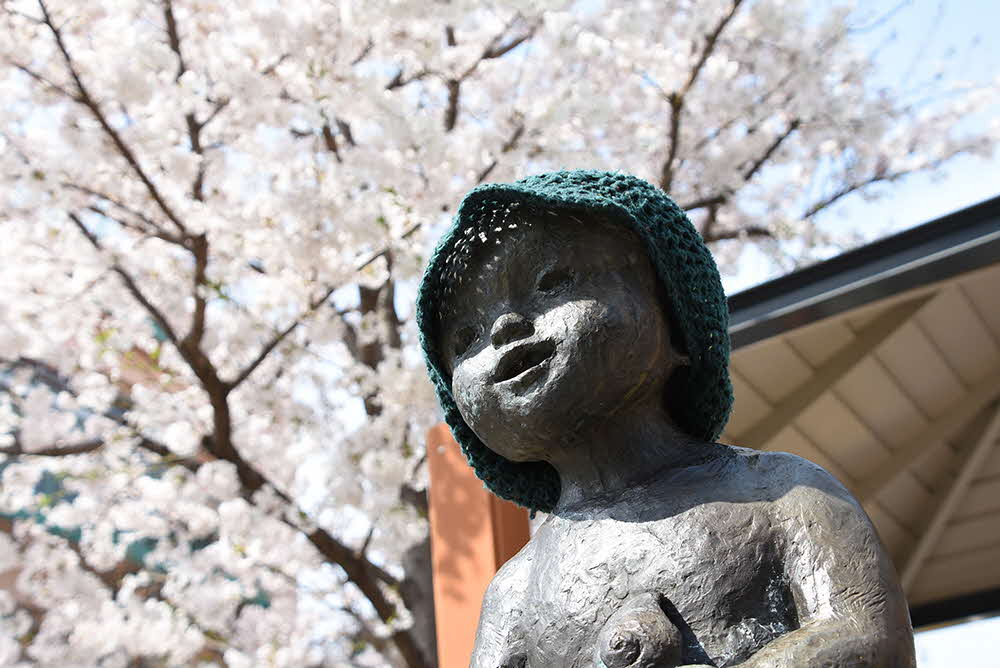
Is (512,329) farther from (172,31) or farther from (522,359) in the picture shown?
(172,31)

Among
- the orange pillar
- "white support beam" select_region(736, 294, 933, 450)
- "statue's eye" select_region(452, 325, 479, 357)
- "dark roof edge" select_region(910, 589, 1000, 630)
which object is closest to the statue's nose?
"statue's eye" select_region(452, 325, 479, 357)

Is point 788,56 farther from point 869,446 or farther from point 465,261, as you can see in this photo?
point 465,261

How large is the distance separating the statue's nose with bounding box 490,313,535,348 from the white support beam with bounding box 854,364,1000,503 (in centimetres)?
393

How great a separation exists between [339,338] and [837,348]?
13.5 feet

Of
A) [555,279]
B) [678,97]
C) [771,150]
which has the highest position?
[771,150]

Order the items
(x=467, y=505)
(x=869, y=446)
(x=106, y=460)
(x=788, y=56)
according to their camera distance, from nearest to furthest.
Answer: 1. (x=467, y=505)
2. (x=869, y=446)
3. (x=106, y=460)
4. (x=788, y=56)

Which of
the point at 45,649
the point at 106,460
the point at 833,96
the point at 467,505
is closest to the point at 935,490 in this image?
the point at 467,505

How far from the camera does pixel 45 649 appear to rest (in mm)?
7902

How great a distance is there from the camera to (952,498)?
18.6 feet

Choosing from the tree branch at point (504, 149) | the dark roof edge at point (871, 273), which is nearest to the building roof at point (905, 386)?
the dark roof edge at point (871, 273)

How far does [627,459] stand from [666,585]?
0.25 m

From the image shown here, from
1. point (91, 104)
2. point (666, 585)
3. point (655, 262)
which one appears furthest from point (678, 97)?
point (666, 585)

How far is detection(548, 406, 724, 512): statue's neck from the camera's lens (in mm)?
1556

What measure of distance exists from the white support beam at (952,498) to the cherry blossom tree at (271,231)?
284cm
